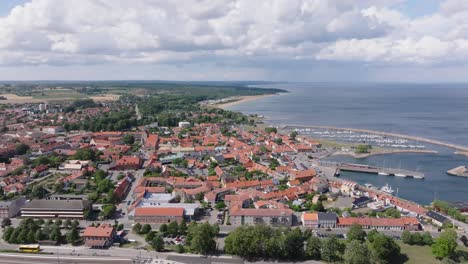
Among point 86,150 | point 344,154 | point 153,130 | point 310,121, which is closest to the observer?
point 86,150

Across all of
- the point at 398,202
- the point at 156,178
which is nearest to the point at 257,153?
the point at 156,178

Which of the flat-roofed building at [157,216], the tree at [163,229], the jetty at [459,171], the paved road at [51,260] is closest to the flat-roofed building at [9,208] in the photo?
the paved road at [51,260]

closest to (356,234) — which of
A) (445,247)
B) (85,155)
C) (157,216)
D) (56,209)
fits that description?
(445,247)

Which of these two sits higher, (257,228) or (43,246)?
(257,228)

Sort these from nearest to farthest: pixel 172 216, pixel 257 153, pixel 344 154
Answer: pixel 172 216
pixel 257 153
pixel 344 154

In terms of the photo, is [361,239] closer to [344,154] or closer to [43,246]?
[43,246]

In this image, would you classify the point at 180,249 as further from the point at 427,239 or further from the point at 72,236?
the point at 427,239
